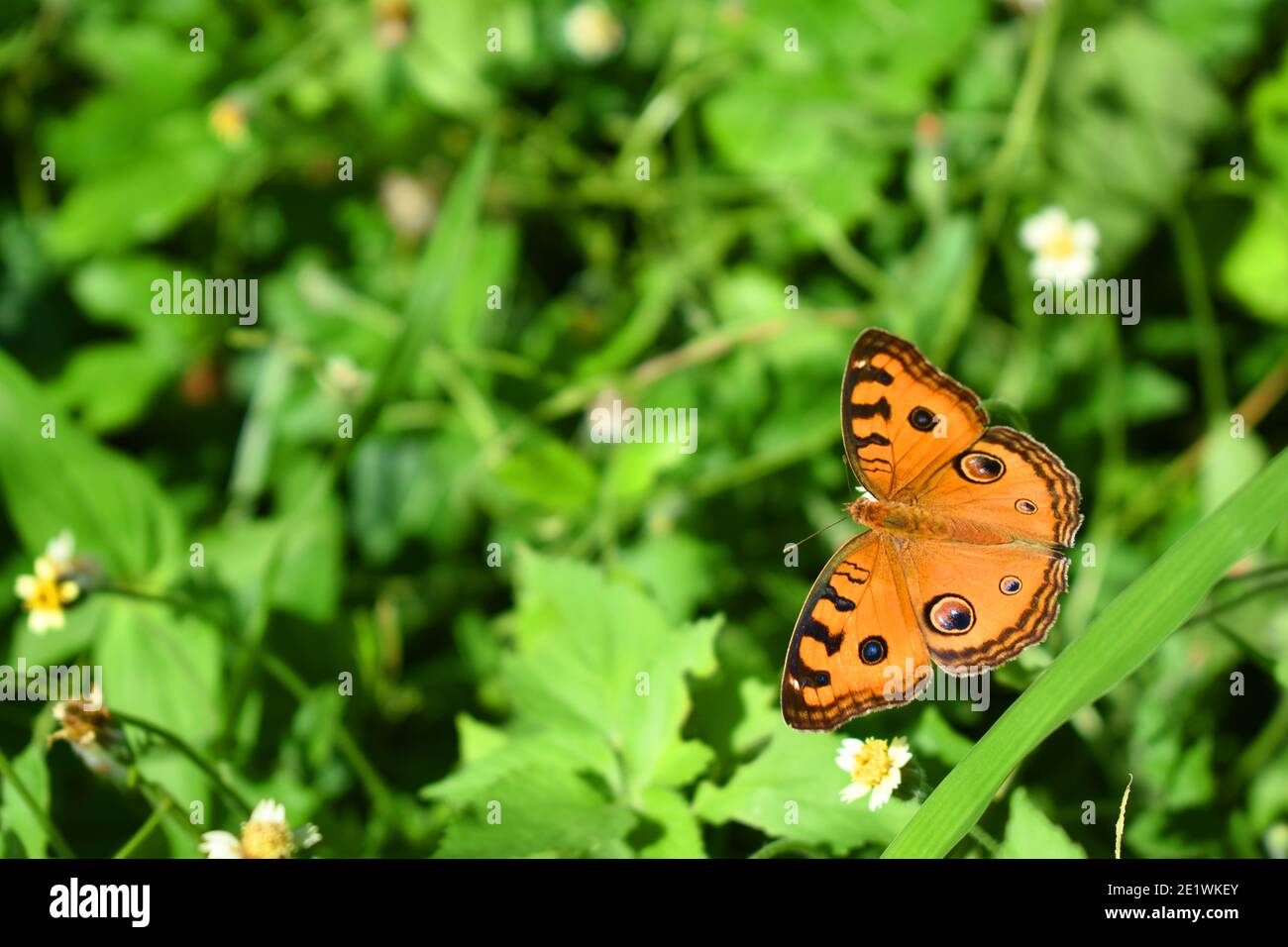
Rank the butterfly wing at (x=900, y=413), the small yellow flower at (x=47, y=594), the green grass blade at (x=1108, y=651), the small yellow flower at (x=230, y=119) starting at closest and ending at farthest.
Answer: the green grass blade at (x=1108, y=651)
the butterfly wing at (x=900, y=413)
the small yellow flower at (x=47, y=594)
the small yellow flower at (x=230, y=119)

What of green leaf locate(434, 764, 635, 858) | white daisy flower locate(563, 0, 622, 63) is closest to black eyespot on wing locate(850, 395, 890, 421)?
green leaf locate(434, 764, 635, 858)

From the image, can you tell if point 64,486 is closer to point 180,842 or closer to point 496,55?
point 180,842

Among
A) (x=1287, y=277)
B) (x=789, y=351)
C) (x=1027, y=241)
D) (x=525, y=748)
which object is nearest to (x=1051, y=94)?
(x=1027, y=241)

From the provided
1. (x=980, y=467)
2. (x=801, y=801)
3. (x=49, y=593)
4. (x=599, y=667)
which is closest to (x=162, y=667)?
(x=49, y=593)

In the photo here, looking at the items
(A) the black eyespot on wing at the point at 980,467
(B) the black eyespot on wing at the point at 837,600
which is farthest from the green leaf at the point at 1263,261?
(B) the black eyespot on wing at the point at 837,600

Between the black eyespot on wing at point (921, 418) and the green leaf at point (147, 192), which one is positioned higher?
the green leaf at point (147, 192)

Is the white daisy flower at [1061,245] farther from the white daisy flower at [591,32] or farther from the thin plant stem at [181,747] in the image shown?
the thin plant stem at [181,747]

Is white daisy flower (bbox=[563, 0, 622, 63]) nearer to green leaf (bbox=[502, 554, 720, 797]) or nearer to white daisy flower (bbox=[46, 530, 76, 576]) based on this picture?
green leaf (bbox=[502, 554, 720, 797])
